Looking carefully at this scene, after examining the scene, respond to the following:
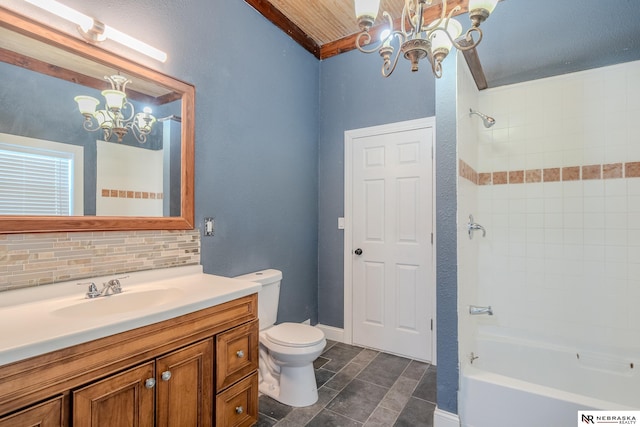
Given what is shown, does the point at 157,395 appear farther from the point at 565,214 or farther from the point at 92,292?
the point at 565,214

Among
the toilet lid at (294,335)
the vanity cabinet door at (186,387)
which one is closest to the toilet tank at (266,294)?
the toilet lid at (294,335)

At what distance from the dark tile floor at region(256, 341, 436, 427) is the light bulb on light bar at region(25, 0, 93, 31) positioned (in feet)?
7.16

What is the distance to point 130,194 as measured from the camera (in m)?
1.62

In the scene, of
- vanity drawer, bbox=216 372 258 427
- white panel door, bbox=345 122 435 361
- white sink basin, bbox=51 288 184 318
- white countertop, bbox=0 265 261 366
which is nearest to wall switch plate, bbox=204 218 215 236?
white countertop, bbox=0 265 261 366

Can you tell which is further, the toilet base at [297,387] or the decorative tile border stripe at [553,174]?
the decorative tile border stripe at [553,174]

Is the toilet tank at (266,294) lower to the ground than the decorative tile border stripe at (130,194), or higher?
lower

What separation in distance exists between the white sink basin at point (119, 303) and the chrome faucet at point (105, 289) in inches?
0.8

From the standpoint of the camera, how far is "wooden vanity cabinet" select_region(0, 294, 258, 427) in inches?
35.8

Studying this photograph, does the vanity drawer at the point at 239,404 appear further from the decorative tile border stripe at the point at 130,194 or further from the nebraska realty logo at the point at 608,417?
the nebraska realty logo at the point at 608,417

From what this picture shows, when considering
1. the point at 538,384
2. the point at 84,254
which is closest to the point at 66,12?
the point at 84,254

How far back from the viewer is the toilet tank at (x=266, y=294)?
210 cm

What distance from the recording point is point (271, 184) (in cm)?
247

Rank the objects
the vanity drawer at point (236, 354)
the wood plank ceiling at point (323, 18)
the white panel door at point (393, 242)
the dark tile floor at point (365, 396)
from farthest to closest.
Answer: the white panel door at point (393, 242)
the wood plank ceiling at point (323, 18)
the dark tile floor at point (365, 396)
the vanity drawer at point (236, 354)

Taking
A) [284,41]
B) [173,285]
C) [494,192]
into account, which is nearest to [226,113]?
[284,41]
